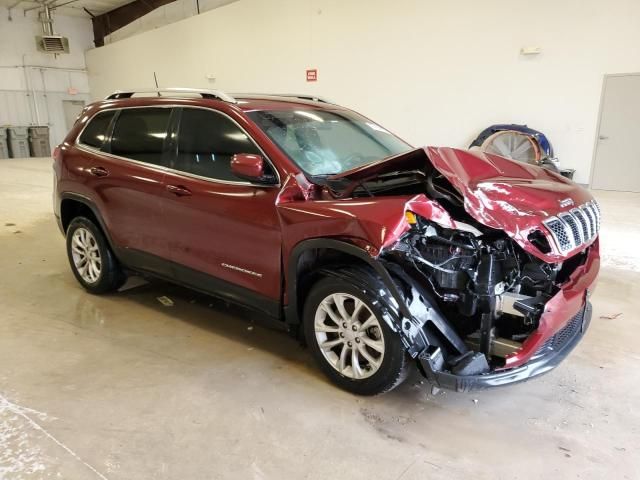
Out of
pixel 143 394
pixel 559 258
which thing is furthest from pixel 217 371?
pixel 559 258

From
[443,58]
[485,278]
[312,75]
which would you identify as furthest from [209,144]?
[312,75]

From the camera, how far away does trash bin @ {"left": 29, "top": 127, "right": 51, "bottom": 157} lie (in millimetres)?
18672

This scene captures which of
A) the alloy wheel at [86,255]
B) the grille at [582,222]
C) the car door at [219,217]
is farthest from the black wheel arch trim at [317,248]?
the alloy wheel at [86,255]

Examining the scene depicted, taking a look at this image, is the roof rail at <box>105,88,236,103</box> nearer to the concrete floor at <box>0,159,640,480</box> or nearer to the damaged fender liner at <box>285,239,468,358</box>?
the damaged fender liner at <box>285,239,468,358</box>

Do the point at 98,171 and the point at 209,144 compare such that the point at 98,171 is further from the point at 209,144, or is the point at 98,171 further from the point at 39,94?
the point at 39,94

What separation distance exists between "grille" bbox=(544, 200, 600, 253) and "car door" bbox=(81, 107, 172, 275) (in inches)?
91.0

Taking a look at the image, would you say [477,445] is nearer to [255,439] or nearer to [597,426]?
[597,426]

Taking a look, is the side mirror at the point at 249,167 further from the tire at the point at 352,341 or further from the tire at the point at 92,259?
the tire at the point at 92,259

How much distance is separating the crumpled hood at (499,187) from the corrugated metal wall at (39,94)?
20460mm

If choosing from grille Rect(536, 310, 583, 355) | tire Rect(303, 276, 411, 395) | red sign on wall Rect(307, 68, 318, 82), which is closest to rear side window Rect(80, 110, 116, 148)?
tire Rect(303, 276, 411, 395)

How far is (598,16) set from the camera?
25.0 feet

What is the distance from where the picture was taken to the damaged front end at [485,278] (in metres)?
2.20

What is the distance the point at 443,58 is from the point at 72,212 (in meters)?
7.53

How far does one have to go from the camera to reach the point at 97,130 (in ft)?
12.3
